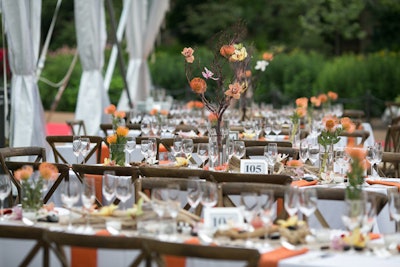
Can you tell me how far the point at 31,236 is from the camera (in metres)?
4.75

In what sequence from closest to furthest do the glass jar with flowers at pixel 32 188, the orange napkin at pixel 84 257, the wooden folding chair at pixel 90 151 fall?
→ the orange napkin at pixel 84 257 → the glass jar with flowers at pixel 32 188 → the wooden folding chair at pixel 90 151

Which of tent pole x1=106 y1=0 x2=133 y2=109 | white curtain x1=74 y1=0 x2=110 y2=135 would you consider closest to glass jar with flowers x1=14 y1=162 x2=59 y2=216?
white curtain x1=74 y1=0 x2=110 y2=135

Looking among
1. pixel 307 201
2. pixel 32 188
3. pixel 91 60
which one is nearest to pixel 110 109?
pixel 91 60

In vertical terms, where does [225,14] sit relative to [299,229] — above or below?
above

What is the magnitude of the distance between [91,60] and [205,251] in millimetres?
8831

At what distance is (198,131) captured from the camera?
34.7ft

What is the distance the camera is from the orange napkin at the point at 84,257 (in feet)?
16.4

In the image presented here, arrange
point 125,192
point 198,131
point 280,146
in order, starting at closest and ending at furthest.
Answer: point 125,192 → point 280,146 → point 198,131

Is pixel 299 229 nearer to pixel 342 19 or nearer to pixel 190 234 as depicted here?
pixel 190 234

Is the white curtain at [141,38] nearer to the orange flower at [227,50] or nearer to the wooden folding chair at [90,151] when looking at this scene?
the wooden folding chair at [90,151]

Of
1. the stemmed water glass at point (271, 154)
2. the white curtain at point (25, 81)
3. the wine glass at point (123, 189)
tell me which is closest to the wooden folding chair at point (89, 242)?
the wine glass at point (123, 189)

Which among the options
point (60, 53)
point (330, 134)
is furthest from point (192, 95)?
point (330, 134)

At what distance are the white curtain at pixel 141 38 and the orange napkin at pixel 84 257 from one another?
10627 mm

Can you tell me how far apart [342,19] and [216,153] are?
1953 cm
